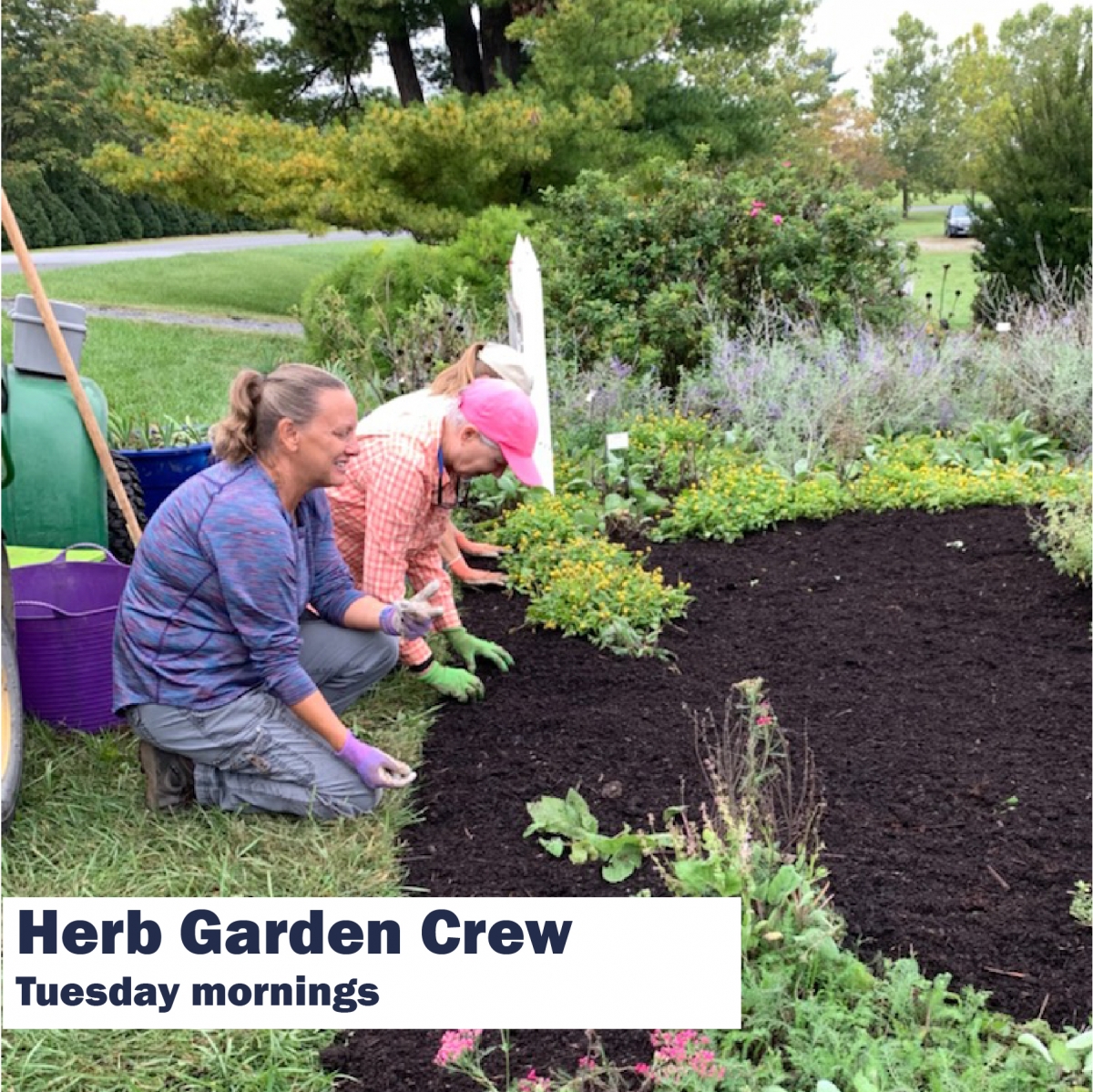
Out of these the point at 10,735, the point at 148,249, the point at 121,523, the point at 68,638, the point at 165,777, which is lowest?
the point at 165,777

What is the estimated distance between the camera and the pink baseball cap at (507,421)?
347 centimetres

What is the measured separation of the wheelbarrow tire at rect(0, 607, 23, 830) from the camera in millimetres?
2988

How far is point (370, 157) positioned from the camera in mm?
12883

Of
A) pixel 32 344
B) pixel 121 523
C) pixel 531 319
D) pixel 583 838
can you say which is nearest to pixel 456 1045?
pixel 583 838

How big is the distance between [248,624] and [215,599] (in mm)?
132

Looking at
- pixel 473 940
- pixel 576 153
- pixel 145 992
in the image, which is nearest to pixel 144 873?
pixel 145 992

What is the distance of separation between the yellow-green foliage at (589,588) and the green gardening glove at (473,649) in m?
0.35

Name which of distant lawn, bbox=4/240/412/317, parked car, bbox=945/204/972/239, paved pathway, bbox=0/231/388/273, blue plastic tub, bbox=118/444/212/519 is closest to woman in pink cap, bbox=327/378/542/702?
blue plastic tub, bbox=118/444/212/519

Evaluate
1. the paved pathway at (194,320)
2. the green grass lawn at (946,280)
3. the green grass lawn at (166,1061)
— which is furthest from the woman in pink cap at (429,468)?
the paved pathway at (194,320)

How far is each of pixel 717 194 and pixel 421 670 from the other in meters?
5.73

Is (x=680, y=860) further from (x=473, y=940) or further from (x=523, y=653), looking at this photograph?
(x=523, y=653)

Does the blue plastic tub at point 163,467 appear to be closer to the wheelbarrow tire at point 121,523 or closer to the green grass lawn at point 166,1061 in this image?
the wheelbarrow tire at point 121,523

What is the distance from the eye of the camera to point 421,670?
374cm

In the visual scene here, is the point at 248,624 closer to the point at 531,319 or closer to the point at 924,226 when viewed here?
the point at 531,319
